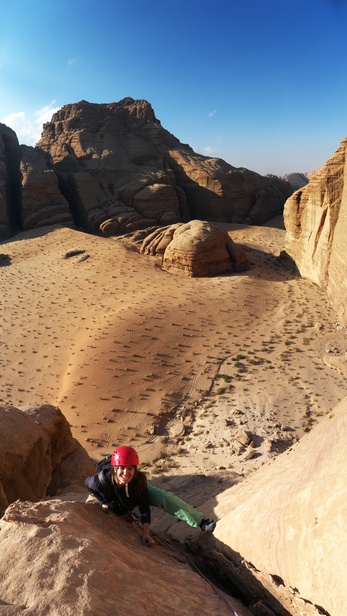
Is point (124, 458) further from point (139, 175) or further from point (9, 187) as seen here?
point (9, 187)

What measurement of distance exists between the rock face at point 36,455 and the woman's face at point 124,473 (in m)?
2.62

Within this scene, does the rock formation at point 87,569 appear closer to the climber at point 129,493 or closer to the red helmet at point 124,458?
the climber at point 129,493

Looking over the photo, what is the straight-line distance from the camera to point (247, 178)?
128 feet

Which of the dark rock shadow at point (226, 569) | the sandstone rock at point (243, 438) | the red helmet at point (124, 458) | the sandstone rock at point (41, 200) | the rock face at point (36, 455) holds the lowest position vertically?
the sandstone rock at point (243, 438)

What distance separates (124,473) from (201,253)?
836 inches

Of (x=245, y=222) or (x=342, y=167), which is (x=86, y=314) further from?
(x=245, y=222)

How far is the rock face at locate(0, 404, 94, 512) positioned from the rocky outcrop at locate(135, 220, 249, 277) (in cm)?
1708

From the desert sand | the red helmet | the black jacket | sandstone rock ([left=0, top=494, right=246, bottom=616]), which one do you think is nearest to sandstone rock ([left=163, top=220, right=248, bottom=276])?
the desert sand

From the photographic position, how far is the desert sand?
12539 mm

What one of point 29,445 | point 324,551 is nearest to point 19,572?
point 324,551

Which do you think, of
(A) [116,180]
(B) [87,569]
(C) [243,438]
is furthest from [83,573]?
(A) [116,180]

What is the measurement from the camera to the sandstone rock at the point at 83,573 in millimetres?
2791

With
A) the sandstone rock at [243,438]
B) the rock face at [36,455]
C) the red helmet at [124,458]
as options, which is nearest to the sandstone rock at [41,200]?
the sandstone rock at [243,438]

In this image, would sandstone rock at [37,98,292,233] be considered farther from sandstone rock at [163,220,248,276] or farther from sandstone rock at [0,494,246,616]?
sandstone rock at [0,494,246,616]
